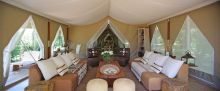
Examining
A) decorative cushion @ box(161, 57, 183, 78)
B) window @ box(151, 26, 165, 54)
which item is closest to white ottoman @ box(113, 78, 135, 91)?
decorative cushion @ box(161, 57, 183, 78)

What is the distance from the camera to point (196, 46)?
4906 mm

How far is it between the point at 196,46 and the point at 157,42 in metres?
3.40

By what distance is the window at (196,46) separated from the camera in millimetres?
4410

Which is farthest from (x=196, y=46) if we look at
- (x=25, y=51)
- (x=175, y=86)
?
(x=25, y=51)

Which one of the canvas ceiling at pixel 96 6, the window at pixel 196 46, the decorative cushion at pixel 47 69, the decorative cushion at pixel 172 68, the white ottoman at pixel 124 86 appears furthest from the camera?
the window at pixel 196 46

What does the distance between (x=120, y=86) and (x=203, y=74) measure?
120 inches

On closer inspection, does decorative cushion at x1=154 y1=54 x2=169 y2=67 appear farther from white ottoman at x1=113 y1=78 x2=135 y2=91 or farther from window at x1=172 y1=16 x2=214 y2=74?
white ottoman at x1=113 y1=78 x2=135 y2=91

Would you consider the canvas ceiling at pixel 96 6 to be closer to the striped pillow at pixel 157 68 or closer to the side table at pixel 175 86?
the striped pillow at pixel 157 68

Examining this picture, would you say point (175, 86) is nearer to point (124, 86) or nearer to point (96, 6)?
point (124, 86)

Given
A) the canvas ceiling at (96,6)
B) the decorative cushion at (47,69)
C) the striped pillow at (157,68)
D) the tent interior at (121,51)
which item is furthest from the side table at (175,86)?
the decorative cushion at (47,69)

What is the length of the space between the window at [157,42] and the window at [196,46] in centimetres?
148

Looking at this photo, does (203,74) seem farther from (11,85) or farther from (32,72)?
(11,85)

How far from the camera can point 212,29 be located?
13.9 ft

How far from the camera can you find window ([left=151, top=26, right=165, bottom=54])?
24.8 feet
